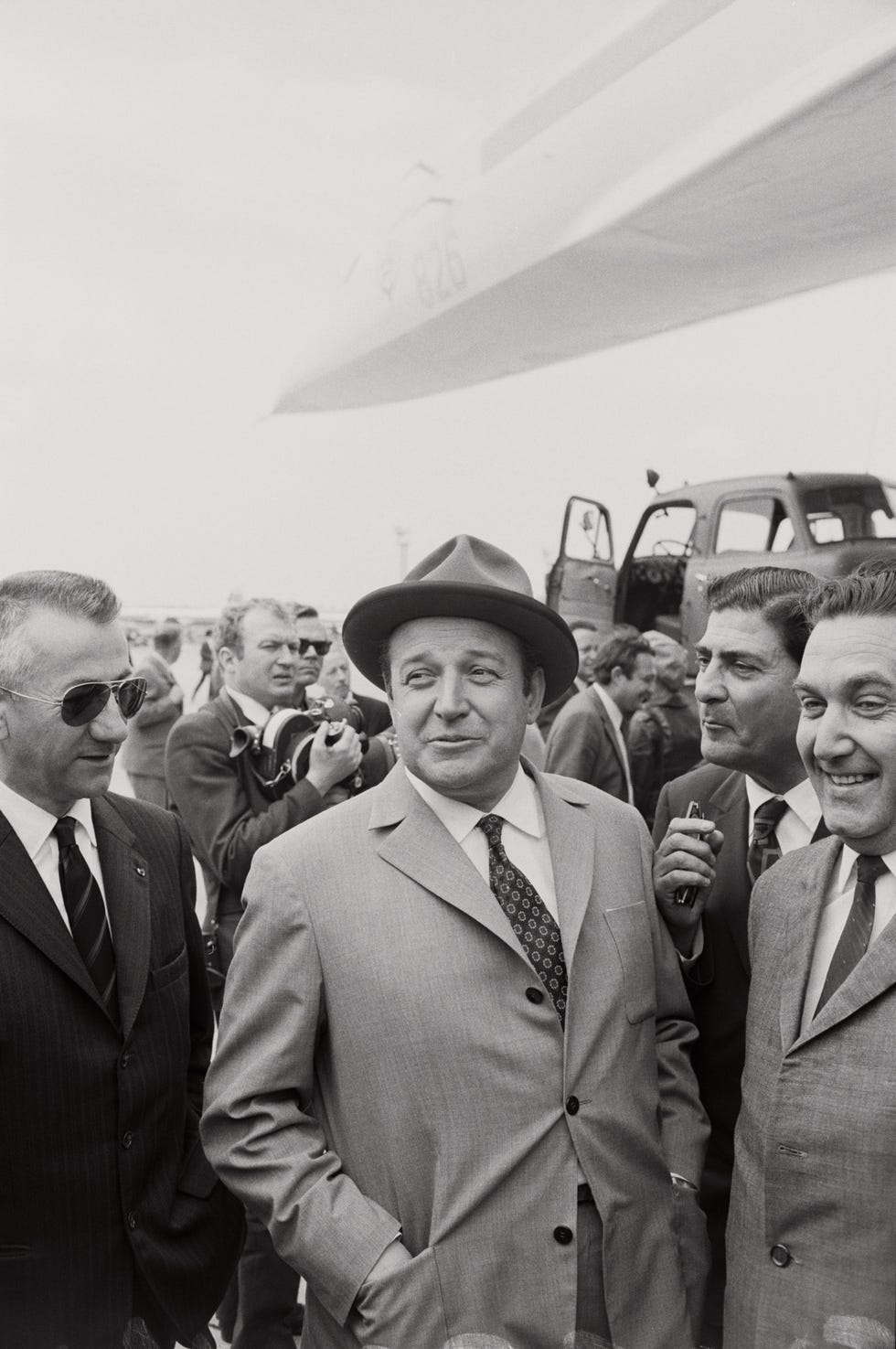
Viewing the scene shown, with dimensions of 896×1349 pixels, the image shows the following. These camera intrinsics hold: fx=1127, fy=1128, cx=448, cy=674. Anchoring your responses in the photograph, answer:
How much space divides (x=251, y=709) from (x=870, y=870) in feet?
7.15

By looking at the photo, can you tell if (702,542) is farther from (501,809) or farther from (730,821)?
(501,809)

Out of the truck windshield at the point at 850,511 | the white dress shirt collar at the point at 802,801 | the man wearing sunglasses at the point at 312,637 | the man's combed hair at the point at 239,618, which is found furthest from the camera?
the truck windshield at the point at 850,511

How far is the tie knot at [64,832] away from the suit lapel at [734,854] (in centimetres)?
100

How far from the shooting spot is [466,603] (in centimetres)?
153

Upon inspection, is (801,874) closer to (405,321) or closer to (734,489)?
(734,489)

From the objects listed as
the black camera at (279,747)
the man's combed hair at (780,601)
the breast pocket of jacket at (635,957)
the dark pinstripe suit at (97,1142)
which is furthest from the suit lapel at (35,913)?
the black camera at (279,747)

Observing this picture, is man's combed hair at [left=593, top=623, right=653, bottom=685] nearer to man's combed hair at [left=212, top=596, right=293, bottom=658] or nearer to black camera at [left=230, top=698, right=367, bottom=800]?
man's combed hair at [left=212, top=596, right=293, bottom=658]

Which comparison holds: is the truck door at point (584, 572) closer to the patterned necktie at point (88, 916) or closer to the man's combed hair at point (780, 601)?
the man's combed hair at point (780, 601)

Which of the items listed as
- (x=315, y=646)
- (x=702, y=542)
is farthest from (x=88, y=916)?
(x=702, y=542)

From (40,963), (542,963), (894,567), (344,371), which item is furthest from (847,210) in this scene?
(344,371)

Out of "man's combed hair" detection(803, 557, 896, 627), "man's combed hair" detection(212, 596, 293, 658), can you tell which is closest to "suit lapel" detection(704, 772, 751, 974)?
"man's combed hair" detection(803, 557, 896, 627)

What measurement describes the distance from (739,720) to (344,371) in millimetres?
7482

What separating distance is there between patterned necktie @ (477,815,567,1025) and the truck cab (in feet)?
11.0

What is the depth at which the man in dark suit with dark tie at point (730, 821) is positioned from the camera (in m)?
1.65
